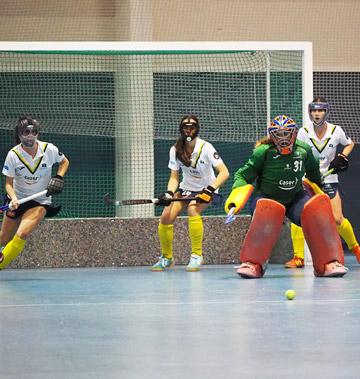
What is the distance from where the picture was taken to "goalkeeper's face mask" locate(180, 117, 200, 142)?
1053 cm

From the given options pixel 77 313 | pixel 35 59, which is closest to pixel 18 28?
pixel 35 59

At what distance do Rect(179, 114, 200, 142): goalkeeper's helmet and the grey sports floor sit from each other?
4.94 ft

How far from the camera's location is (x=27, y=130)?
33.1 ft

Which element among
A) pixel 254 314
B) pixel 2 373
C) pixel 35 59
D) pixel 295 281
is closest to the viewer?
pixel 2 373

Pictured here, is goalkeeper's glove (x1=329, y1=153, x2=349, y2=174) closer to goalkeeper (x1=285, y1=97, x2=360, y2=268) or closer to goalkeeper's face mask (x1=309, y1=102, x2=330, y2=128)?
goalkeeper (x1=285, y1=97, x2=360, y2=268)

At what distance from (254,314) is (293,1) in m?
7.89

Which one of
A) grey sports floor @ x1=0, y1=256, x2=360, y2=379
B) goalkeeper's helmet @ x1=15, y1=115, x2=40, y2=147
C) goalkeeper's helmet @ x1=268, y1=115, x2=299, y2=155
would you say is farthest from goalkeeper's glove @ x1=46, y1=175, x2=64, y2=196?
goalkeeper's helmet @ x1=268, y1=115, x2=299, y2=155

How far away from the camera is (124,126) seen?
11.7 m

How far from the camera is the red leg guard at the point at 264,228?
9.26 metres

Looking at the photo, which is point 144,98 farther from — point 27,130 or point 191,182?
point 27,130

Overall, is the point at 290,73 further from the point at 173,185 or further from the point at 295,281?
the point at 295,281

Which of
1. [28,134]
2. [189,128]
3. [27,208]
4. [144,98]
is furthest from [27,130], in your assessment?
[144,98]

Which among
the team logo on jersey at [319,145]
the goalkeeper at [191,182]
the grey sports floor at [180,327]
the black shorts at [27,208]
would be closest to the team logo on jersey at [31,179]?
the black shorts at [27,208]

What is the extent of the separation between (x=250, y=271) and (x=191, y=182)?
1.69 meters
